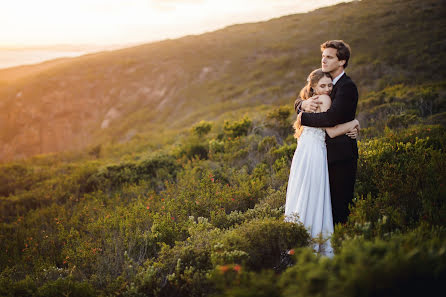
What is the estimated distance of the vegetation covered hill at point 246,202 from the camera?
7.71 ft

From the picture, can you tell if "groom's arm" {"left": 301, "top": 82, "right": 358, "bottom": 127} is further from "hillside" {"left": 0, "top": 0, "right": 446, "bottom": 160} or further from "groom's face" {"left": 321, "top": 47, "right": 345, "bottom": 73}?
Result: "hillside" {"left": 0, "top": 0, "right": 446, "bottom": 160}

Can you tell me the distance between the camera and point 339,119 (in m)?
3.35

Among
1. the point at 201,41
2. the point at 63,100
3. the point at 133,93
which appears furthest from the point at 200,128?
the point at 201,41

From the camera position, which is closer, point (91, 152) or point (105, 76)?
point (91, 152)

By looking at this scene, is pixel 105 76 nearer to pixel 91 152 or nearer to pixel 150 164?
pixel 91 152

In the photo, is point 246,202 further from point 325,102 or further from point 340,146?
point 325,102

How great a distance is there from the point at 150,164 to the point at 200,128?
367 cm

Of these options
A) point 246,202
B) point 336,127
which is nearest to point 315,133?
point 336,127

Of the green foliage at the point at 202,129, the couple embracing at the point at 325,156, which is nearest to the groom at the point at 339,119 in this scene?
the couple embracing at the point at 325,156

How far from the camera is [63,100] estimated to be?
3484cm

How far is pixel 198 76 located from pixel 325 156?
3204 cm

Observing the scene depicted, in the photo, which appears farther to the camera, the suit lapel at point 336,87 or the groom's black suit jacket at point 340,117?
the suit lapel at point 336,87

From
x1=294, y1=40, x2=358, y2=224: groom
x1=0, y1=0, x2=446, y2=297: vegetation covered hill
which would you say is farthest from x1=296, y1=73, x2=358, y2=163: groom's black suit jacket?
x1=0, y1=0, x2=446, y2=297: vegetation covered hill

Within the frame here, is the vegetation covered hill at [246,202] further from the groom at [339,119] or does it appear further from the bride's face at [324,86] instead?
the bride's face at [324,86]
